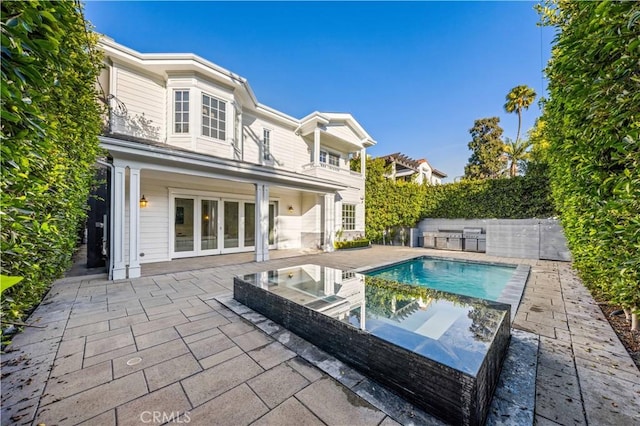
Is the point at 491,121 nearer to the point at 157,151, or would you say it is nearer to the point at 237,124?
the point at 237,124

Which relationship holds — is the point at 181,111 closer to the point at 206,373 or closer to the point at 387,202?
the point at 206,373

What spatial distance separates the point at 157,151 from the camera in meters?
5.70

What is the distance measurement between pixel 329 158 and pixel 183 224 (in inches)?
309

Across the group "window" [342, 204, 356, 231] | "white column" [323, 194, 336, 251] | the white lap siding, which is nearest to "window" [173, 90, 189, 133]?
the white lap siding

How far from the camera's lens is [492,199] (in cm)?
1179

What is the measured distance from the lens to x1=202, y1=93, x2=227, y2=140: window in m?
8.17

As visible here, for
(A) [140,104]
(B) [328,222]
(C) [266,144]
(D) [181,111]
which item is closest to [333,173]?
(B) [328,222]

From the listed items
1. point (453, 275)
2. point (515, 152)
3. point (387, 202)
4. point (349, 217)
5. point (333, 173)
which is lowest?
point (453, 275)

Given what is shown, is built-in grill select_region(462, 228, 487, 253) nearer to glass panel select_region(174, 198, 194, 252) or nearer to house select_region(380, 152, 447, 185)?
house select_region(380, 152, 447, 185)

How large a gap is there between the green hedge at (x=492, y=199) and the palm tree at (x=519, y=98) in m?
12.8

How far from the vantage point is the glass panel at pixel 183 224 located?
8.27 m

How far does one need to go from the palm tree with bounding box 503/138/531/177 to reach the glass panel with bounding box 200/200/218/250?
2292 cm

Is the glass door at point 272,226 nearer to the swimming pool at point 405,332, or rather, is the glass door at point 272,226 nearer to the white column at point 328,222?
the white column at point 328,222

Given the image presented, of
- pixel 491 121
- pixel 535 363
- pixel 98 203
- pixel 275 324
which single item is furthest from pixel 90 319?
pixel 491 121
